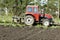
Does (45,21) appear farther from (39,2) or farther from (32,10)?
(39,2)

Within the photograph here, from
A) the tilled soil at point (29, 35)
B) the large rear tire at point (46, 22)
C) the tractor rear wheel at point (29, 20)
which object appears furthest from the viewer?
the tractor rear wheel at point (29, 20)

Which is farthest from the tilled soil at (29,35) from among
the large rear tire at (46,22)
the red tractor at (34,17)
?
the red tractor at (34,17)

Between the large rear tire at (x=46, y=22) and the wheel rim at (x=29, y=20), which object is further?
the wheel rim at (x=29, y=20)

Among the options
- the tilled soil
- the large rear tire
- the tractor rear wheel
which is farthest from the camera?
the tractor rear wheel

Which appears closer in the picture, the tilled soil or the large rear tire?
the tilled soil

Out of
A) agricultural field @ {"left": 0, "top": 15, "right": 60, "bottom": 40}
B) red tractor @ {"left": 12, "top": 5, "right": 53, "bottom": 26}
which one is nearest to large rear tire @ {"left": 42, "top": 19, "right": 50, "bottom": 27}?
red tractor @ {"left": 12, "top": 5, "right": 53, "bottom": 26}

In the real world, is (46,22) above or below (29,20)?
below

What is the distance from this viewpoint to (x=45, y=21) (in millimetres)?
14180

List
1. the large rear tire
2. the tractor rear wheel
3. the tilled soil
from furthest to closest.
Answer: the tractor rear wheel, the large rear tire, the tilled soil

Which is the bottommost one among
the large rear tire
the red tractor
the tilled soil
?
the tilled soil

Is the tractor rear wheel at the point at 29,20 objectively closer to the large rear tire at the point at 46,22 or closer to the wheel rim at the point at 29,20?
the wheel rim at the point at 29,20

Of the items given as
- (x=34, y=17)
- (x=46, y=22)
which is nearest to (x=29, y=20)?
(x=34, y=17)

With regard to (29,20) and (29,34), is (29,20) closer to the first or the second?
(29,20)

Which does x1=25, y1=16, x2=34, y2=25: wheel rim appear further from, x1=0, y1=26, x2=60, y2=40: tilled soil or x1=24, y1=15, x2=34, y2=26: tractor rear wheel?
x1=0, y1=26, x2=60, y2=40: tilled soil
